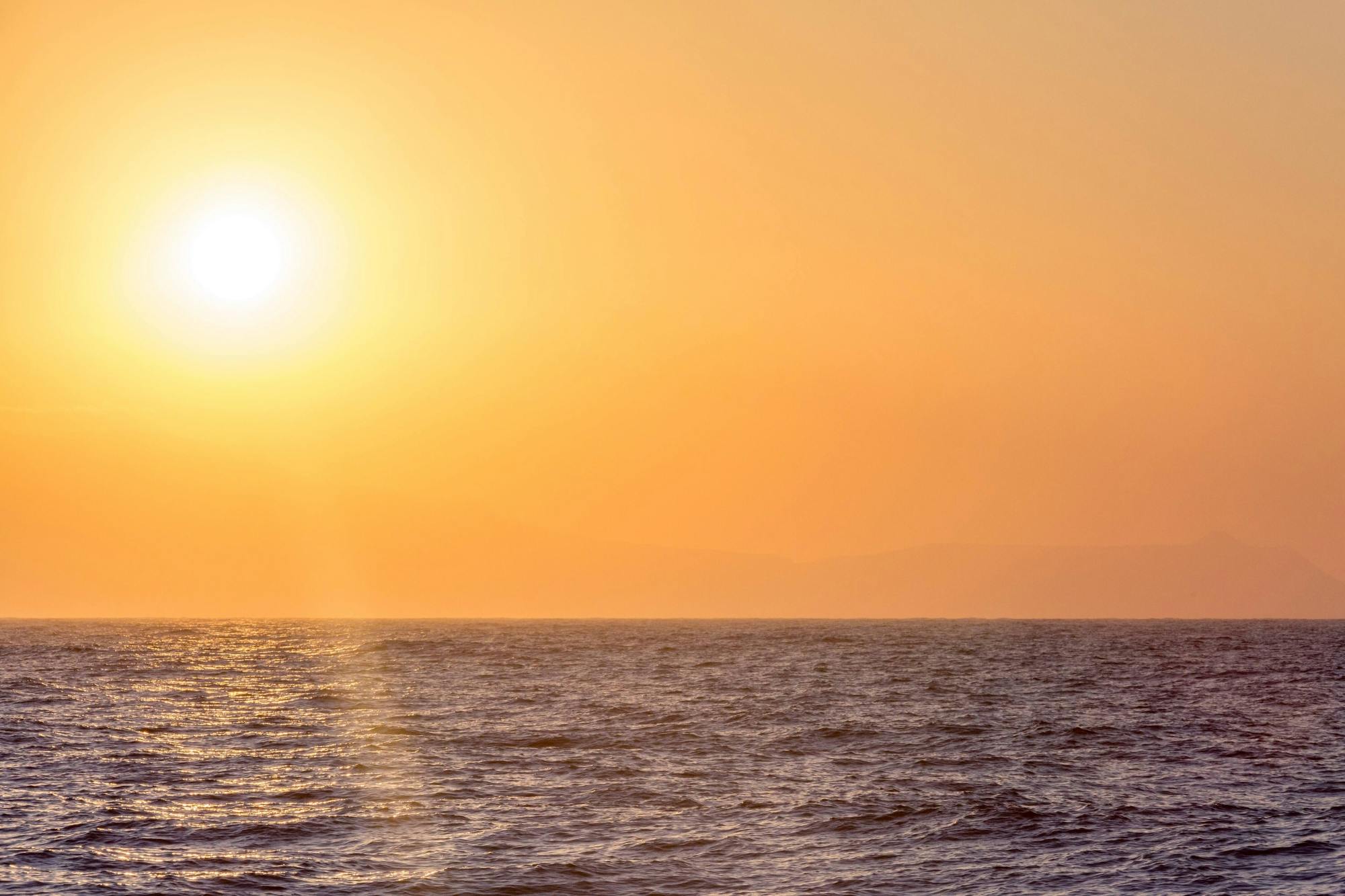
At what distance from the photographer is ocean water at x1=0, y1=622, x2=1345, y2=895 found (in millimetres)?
27641

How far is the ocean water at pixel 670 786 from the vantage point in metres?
27.6

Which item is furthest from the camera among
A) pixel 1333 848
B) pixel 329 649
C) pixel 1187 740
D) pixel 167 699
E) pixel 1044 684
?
pixel 329 649

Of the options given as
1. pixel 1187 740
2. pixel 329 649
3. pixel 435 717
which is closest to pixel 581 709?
pixel 435 717

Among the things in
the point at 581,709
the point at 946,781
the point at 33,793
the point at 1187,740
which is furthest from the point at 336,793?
the point at 1187,740

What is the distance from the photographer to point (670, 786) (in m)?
38.0

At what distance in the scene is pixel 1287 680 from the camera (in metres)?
81.9

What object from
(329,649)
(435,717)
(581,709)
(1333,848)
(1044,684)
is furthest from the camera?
(329,649)

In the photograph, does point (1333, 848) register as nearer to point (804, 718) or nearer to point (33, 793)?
point (804, 718)

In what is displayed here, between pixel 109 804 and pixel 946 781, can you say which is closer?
pixel 109 804

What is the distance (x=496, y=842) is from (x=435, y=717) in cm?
2714

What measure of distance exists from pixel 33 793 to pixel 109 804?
10.0 ft

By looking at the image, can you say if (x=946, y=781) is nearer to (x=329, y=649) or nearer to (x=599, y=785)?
(x=599, y=785)

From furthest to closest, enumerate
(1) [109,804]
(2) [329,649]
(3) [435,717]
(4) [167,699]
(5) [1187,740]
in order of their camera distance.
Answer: (2) [329,649] → (4) [167,699] → (3) [435,717] → (5) [1187,740] → (1) [109,804]

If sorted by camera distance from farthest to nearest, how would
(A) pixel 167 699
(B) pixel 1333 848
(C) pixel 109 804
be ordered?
1. (A) pixel 167 699
2. (C) pixel 109 804
3. (B) pixel 1333 848
